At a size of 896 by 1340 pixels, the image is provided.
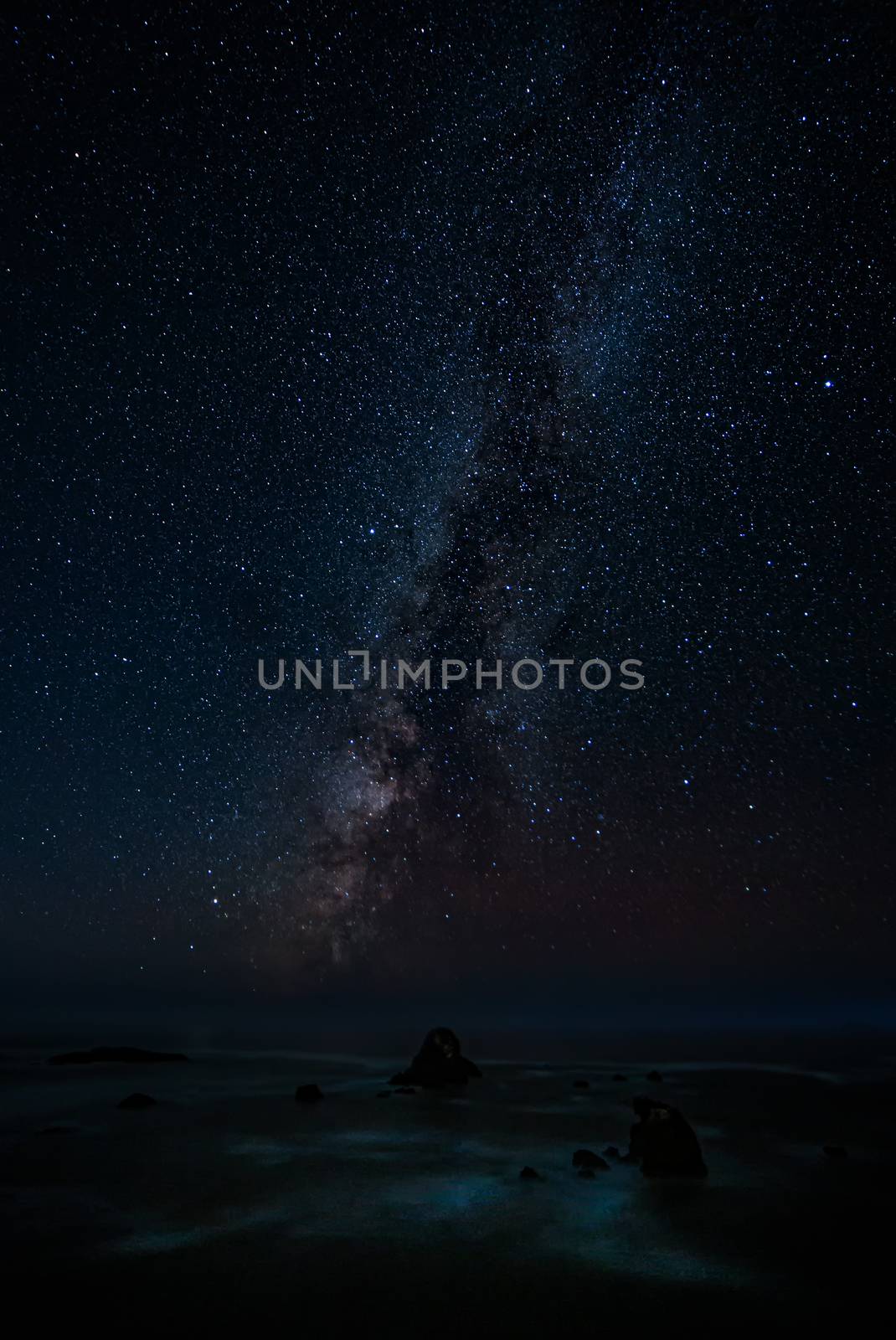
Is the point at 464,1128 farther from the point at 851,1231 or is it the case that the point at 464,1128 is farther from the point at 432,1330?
the point at 432,1330

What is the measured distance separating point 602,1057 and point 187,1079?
1165 inches

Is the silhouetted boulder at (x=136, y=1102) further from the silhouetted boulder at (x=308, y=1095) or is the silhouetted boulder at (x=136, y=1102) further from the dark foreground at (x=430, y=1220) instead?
the silhouetted boulder at (x=308, y=1095)

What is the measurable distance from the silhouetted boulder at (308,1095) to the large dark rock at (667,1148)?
16.0 metres

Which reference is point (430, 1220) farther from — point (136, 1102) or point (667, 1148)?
point (136, 1102)

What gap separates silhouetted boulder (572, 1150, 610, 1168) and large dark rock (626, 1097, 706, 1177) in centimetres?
56

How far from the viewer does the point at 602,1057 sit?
179ft

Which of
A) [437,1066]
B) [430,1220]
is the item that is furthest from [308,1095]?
[430,1220]

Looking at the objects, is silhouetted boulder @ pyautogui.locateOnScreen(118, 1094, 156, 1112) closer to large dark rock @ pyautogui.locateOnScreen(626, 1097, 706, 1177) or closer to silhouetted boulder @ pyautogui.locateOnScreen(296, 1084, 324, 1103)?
silhouetted boulder @ pyautogui.locateOnScreen(296, 1084, 324, 1103)

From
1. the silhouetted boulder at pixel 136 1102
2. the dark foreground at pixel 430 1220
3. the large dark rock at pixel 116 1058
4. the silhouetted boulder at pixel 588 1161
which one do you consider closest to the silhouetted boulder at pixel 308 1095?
the dark foreground at pixel 430 1220

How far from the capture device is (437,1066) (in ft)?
105

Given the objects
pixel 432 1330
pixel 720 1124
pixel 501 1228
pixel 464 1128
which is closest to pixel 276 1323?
pixel 432 1330

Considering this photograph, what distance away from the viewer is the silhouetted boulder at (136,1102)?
1008 inches

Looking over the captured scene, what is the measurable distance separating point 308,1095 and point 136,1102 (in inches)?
227

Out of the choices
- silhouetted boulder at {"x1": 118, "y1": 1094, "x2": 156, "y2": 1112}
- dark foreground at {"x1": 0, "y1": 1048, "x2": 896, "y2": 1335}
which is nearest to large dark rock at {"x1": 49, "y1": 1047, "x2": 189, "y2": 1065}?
silhouetted boulder at {"x1": 118, "y1": 1094, "x2": 156, "y2": 1112}
